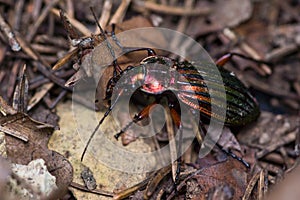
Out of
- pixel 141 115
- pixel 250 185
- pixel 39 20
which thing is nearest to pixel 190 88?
pixel 141 115

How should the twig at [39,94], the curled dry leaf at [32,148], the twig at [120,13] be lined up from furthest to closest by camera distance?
the twig at [120,13], the twig at [39,94], the curled dry leaf at [32,148]

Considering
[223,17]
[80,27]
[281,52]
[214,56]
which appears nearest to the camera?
[80,27]

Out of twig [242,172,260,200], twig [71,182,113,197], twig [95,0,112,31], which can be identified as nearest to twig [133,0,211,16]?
twig [95,0,112,31]

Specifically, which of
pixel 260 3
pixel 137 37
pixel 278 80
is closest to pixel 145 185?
pixel 137 37

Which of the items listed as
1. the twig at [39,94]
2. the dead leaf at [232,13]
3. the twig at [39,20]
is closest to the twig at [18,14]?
the twig at [39,20]

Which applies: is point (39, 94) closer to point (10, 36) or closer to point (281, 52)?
point (10, 36)

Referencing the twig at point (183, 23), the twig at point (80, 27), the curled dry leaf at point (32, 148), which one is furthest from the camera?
the twig at point (183, 23)

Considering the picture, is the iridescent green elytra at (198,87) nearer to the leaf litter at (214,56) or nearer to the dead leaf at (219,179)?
the leaf litter at (214,56)
